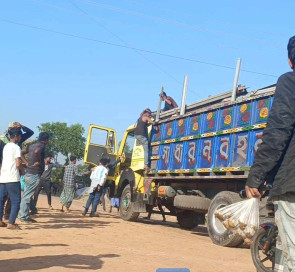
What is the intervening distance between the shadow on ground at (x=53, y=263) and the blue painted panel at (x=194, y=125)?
185 inches

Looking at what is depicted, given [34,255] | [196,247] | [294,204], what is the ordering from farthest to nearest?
[196,247] → [34,255] → [294,204]

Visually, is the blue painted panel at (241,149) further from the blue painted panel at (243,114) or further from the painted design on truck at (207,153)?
the painted design on truck at (207,153)

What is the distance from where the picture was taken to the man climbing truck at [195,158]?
8.59 metres

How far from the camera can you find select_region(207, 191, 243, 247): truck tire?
8.46 metres

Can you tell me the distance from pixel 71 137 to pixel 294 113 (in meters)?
55.4

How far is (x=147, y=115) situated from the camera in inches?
495

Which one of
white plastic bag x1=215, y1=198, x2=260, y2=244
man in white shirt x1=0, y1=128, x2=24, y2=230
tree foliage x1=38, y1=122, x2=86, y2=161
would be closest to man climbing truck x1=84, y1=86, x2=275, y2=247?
man in white shirt x1=0, y1=128, x2=24, y2=230

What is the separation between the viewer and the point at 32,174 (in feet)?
31.1

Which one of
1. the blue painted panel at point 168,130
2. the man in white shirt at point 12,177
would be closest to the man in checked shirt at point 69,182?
the blue painted panel at point 168,130

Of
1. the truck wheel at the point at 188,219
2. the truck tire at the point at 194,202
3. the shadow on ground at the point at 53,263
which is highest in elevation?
the truck tire at the point at 194,202

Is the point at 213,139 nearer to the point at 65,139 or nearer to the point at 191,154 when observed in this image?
the point at 191,154

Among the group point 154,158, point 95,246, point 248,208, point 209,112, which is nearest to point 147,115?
point 154,158

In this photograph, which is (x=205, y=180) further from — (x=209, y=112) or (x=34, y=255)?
(x=34, y=255)

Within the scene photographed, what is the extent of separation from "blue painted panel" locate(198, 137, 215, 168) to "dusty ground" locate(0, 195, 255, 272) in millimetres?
1652
